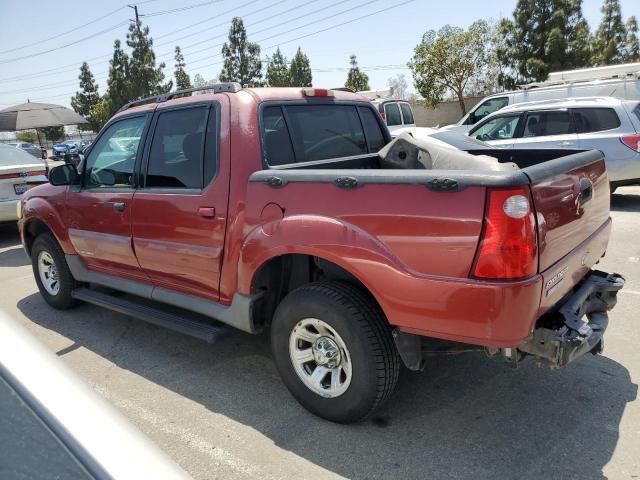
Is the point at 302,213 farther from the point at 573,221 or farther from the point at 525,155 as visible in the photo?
the point at 525,155

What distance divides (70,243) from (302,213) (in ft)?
9.64

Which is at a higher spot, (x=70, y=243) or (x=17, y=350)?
(x=17, y=350)

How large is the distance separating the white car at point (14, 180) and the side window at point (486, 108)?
1065 centimetres

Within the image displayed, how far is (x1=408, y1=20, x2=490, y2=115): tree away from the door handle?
30.0 metres

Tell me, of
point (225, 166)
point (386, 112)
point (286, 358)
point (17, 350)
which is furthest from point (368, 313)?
point (386, 112)

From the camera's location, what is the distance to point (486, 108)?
14.3 m

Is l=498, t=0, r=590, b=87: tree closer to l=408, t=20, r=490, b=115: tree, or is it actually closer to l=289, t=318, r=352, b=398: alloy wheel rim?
l=408, t=20, r=490, b=115: tree

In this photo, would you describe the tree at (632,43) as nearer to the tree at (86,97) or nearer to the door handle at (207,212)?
the door handle at (207,212)

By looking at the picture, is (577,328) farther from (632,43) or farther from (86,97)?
(86,97)

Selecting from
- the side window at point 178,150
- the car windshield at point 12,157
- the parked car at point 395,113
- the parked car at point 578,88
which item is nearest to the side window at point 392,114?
the parked car at point 395,113

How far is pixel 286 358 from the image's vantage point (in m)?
3.17

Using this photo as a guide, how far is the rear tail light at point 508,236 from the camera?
2297 millimetres

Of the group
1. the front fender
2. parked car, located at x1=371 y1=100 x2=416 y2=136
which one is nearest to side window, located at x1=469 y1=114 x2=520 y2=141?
parked car, located at x1=371 y1=100 x2=416 y2=136

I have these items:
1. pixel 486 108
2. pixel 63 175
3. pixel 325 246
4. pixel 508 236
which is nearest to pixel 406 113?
pixel 486 108
